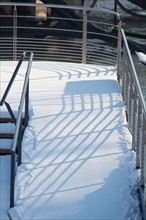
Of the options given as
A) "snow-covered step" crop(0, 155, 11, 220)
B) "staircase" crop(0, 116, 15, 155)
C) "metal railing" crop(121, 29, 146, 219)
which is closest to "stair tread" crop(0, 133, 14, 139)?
"staircase" crop(0, 116, 15, 155)

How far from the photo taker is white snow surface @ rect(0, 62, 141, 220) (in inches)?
178

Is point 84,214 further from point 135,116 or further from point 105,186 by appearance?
point 135,116

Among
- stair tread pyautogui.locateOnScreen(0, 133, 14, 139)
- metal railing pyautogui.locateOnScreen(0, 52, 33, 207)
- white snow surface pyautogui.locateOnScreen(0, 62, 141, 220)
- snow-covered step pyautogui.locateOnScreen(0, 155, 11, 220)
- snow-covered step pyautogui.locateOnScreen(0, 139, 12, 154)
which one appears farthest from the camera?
stair tread pyautogui.locateOnScreen(0, 133, 14, 139)

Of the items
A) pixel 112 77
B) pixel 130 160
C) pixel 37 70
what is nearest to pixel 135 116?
pixel 130 160

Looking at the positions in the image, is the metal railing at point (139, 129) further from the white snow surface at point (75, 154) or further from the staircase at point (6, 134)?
the staircase at point (6, 134)

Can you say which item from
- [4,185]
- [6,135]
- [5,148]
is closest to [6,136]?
[6,135]

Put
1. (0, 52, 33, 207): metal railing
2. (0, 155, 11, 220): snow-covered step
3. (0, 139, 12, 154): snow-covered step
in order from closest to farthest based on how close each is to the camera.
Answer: (0, 52, 33, 207): metal railing
(0, 155, 11, 220): snow-covered step
(0, 139, 12, 154): snow-covered step

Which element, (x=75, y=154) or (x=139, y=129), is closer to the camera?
(x=139, y=129)

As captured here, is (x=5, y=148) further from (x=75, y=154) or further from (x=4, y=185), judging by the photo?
(x=75, y=154)

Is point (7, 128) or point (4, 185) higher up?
point (7, 128)

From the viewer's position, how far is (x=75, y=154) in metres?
5.30

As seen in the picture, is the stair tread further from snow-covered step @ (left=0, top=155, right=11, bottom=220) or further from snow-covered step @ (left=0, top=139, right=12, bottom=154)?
snow-covered step @ (left=0, top=155, right=11, bottom=220)

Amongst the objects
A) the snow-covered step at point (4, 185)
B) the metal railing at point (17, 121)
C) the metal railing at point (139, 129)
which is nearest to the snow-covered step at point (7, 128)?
the metal railing at point (17, 121)

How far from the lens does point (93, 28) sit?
17.2 m
